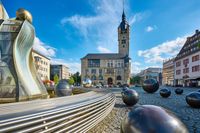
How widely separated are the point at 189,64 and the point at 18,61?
6089 centimetres

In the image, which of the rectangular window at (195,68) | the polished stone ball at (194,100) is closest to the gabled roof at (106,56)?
the rectangular window at (195,68)

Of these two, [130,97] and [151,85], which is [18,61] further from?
[151,85]

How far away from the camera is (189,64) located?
6309 cm

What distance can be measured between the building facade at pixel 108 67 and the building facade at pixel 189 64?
3187 centimetres

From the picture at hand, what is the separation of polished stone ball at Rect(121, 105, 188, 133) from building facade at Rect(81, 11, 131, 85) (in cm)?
9836

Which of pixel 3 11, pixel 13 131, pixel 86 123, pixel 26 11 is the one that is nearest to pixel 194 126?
pixel 86 123

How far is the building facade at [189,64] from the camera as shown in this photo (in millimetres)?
57659

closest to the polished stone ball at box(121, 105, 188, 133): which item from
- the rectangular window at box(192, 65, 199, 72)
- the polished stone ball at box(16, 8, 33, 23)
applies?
the polished stone ball at box(16, 8, 33, 23)

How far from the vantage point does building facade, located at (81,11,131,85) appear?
341ft

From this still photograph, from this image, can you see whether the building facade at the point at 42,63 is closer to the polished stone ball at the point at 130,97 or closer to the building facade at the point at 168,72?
the building facade at the point at 168,72

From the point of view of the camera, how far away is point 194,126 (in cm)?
723

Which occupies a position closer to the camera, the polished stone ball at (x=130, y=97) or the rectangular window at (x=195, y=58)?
the polished stone ball at (x=130, y=97)

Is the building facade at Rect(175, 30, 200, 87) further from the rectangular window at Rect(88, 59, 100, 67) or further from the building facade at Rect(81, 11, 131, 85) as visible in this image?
the rectangular window at Rect(88, 59, 100, 67)

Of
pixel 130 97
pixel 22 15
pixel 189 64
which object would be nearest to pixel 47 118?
pixel 22 15
